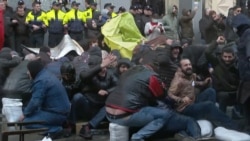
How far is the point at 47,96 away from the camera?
8.94m

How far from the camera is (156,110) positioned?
8.23 m

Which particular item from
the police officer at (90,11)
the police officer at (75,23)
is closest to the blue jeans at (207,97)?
the police officer at (75,23)

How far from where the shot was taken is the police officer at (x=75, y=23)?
58.5ft

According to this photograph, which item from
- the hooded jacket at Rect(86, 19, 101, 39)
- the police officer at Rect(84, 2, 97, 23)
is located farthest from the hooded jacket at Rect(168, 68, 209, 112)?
the police officer at Rect(84, 2, 97, 23)

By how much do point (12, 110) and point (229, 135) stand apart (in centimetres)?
356

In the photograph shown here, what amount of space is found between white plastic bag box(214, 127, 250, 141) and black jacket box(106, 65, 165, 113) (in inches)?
37.6

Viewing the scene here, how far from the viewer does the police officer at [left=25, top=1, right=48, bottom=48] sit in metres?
17.2

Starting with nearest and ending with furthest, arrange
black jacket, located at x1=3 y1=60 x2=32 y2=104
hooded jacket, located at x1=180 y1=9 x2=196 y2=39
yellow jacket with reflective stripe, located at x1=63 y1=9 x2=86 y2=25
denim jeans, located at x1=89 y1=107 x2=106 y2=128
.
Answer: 1. denim jeans, located at x1=89 y1=107 x2=106 y2=128
2. black jacket, located at x1=3 y1=60 x2=32 y2=104
3. yellow jacket with reflective stripe, located at x1=63 y1=9 x2=86 y2=25
4. hooded jacket, located at x1=180 y1=9 x2=196 y2=39

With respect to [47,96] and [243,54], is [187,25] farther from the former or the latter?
[47,96]

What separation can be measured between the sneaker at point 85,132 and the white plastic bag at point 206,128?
72.2 inches

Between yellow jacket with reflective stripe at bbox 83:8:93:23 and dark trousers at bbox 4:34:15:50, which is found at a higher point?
yellow jacket with reflective stripe at bbox 83:8:93:23

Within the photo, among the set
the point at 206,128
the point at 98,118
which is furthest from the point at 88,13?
the point at 206,128

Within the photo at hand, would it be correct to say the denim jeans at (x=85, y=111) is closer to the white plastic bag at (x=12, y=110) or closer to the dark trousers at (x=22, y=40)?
the white plastic bag at (x=12, y=110)

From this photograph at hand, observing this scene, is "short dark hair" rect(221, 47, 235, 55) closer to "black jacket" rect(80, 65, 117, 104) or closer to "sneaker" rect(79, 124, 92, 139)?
"black jacket" rect(80, 65, 117, 104)
